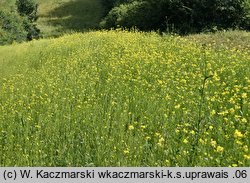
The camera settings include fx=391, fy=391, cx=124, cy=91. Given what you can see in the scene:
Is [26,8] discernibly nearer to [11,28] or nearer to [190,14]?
[11,28]

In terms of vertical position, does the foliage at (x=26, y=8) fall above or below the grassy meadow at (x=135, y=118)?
above

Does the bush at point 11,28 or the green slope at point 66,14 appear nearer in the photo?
the bush at point 11,28

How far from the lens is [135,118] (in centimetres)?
688

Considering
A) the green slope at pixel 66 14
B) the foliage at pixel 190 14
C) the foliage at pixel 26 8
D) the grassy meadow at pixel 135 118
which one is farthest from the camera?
the green slope at pixel 66 14

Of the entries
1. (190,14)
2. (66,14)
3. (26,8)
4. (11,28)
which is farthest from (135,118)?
(66,14)

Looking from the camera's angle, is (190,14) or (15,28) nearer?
(190,14)

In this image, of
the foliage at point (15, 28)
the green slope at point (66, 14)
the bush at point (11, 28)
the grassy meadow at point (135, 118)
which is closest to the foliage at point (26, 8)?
the foliage at point (15, 28)

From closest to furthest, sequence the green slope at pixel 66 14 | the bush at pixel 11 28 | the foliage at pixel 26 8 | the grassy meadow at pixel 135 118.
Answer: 1. the grassy meadow at pixel 135 118
2. the bush at pixel 11 28
3. the foliage at pixel 26 8
4. the green slope at pixel 66 14

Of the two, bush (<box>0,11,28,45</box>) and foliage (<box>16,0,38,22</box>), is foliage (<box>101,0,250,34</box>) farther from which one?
foliage (<box>16,0,38,22</box>)

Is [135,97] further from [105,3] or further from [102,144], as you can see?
[105,3]

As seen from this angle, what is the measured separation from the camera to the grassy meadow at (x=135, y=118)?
5.08 meters

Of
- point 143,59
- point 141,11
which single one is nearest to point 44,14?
point 141,11

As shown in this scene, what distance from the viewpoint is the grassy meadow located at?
5.08m

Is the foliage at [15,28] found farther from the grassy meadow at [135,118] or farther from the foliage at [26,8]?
the grassy meadow at [135,118]
